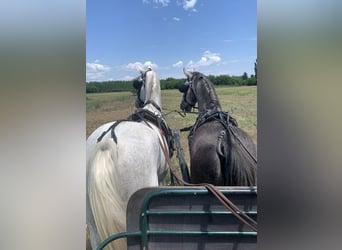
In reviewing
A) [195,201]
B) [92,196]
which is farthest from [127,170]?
[195,201]

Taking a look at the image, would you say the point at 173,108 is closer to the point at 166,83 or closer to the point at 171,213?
the point at 166,83

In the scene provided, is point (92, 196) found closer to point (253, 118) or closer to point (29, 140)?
point (29, 140)

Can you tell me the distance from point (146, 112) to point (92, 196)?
16.2 inches

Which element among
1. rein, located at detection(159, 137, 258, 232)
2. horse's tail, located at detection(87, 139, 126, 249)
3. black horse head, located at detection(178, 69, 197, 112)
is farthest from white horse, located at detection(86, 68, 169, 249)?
rein, located at detection(159, 137, 258, 232)

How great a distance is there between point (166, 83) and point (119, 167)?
407 millimetres

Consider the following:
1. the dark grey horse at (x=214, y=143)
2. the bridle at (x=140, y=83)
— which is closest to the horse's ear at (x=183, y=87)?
the dark grey horse at (x=214, y=143)

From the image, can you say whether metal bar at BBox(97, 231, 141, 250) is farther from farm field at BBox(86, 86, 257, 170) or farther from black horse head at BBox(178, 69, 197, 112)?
black horse head at BBox(178, 69, 197, 112)

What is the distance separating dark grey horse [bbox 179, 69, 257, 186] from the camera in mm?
1511

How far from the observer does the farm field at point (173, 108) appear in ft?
4.66

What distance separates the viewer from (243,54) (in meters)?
1.40

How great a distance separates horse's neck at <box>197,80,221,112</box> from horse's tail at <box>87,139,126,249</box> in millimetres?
400

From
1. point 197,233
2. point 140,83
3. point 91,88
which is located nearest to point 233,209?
point 197,233

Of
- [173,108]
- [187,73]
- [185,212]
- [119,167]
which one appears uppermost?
[187,73]

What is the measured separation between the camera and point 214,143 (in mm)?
1714
